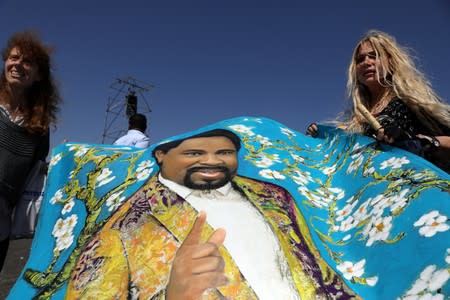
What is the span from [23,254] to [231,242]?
3127 mm

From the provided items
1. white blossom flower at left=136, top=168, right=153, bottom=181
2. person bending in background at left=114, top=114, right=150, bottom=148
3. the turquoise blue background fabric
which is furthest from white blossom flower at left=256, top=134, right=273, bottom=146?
person bending in background at left=114, top=114, right=150, bottom=148

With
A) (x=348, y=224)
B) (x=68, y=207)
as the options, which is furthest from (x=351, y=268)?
(x=68, y=207)

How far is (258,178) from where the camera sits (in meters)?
1.43

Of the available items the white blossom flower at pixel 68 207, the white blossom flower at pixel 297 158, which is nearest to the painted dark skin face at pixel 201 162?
the white blossom flower at pixel 297 158

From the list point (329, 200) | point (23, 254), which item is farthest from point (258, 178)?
point (23, 254)

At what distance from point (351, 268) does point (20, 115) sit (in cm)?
148

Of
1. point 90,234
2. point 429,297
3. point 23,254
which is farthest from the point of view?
point 23,254

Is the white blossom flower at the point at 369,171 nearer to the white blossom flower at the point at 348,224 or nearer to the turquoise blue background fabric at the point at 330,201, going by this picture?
the turquoise blue background fabric at the point at 330,201

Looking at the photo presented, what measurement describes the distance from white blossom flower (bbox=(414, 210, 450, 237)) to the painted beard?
0.68 m

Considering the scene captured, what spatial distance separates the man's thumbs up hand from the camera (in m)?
0.93

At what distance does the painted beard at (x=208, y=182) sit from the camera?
1.30m

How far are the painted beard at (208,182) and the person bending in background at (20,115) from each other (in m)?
0.72

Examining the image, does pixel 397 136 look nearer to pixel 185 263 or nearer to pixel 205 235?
pixel 205 235

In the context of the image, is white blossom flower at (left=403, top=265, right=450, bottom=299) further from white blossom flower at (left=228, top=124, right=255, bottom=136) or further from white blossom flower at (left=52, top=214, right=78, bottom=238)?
white blossom flower at (left=52, top=214, right=78, bottom=238)
